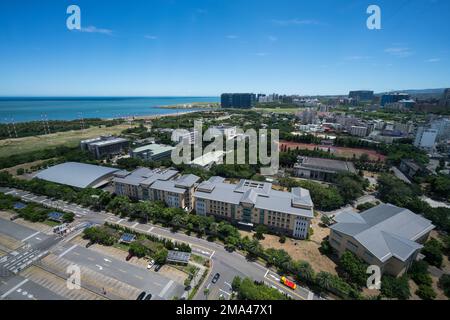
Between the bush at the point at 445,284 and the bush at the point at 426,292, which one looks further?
the bush at the point at 445,284

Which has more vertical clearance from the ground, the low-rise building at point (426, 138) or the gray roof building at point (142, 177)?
the low-rise building at point (426, 138)

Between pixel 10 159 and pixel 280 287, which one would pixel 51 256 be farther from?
pixel 10 159

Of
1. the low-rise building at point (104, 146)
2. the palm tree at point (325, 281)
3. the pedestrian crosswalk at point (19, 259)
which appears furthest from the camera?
the low-rise building at point (104, 146)

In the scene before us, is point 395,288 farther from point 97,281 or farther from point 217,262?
point 97,281

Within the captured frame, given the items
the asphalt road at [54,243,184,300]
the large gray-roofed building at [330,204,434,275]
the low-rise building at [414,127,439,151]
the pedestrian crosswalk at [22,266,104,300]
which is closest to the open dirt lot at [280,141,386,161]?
the low-rise building at [414,127,439,151]

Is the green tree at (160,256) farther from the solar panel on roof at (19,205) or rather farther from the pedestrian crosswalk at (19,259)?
the solar panel on roof at (19,205)

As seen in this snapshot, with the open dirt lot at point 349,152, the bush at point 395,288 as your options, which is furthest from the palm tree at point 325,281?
the open dirt lot at point 349,152
